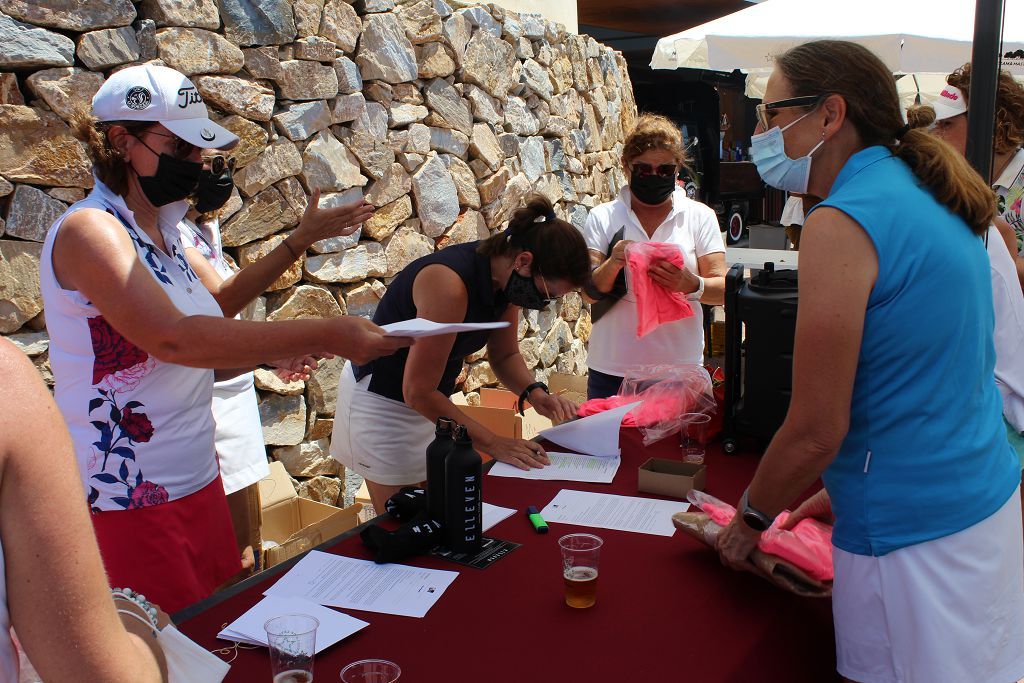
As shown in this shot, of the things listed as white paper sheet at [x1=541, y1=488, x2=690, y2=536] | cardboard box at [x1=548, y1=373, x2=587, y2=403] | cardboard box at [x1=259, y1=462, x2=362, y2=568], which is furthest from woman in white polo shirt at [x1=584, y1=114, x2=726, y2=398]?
cardboard box at [x1=259, y1=462, x2=362, y2=568]

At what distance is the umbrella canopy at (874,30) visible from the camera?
592 centimetres

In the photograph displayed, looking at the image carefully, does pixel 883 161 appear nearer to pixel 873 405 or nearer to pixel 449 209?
pixel 873 405

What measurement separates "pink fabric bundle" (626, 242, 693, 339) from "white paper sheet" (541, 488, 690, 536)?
1.24 metres

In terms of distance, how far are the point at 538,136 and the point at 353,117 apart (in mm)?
2297

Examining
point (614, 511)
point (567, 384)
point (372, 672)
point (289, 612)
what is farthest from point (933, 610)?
point (567, 384)

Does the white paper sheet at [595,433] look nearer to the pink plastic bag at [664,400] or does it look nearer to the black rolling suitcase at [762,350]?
the pink plastic bag at [664,400]

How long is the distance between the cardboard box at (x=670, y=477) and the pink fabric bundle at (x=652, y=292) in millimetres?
1082

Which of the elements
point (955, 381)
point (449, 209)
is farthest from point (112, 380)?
point (449, 209)

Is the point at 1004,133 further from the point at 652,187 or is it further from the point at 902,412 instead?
the point at 902,412

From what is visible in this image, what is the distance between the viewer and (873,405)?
1.55 metres

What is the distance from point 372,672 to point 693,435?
1.52 m

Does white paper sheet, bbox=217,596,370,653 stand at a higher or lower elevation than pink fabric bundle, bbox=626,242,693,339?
lower

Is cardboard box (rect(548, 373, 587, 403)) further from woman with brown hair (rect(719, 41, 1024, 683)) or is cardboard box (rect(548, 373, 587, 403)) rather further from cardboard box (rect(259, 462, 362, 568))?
woman with brown hair (rect(719, 41, 1024, 683))

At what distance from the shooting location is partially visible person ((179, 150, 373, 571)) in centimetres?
258
